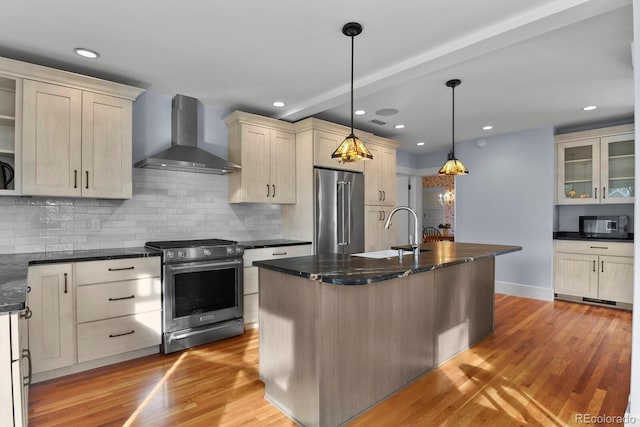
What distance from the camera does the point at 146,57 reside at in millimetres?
2857

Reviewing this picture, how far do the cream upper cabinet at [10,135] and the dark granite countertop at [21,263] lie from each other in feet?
1.79

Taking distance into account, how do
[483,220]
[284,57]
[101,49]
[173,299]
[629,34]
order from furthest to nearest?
1. [483,220]
2. [173,299]
3. [284,57]
4. [101,49]
5. [629,34]

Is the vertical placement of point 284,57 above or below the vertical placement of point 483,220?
above

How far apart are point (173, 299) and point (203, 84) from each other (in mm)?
2088

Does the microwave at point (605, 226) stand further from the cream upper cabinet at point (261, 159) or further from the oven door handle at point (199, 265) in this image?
the oven door handle at point (199, 265)

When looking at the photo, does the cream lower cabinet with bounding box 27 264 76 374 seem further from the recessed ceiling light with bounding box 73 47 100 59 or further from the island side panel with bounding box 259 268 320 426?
the recessed ceiling light with bounding box 73 47 100 59

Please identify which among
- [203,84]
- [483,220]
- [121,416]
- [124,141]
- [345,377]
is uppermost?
[203,84]

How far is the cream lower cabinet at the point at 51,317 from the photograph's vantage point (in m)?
2.55

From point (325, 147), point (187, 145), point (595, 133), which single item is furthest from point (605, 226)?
point (187, 145)

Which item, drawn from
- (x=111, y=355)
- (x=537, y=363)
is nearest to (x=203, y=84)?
(x=111, y=355)

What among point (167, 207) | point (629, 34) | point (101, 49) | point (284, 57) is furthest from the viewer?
point (167, 207)

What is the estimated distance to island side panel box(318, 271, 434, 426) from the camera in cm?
196

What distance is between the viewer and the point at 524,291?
5227 millimetres

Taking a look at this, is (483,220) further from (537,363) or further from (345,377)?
(345,377)
